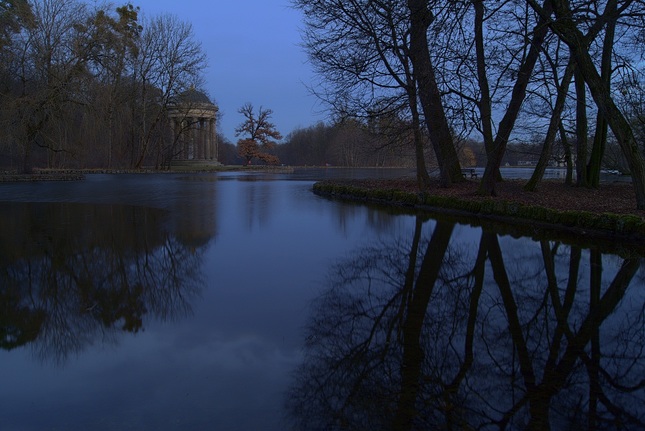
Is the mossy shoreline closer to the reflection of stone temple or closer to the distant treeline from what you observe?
the distant treeline

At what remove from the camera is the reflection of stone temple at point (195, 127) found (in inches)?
2126

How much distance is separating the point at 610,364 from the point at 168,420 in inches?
137

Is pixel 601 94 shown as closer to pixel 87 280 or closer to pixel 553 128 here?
pixel 553 128

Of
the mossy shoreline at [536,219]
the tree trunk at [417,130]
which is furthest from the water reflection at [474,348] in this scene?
the tree trunk at [417,130]

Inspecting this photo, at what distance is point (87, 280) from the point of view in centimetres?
686

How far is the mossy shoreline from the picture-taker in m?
10.4

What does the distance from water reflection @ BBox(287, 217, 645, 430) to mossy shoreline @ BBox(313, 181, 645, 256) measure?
266cm

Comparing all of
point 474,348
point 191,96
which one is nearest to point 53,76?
point 191,96

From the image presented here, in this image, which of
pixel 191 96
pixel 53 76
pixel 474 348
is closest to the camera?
pixel 474 348

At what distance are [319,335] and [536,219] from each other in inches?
367

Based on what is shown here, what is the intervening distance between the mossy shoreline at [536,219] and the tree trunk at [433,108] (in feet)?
9.53

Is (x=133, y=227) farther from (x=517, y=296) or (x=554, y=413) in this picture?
(x=554, y=413)

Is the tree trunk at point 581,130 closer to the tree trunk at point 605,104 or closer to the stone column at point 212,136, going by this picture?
the tree trunk at point 605,104

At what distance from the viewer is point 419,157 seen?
63.8 feet
